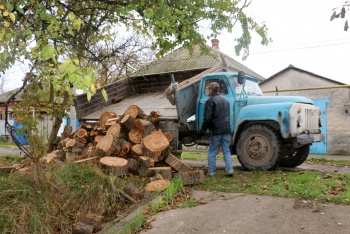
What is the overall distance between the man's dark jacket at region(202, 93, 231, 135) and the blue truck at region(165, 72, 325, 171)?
70cm

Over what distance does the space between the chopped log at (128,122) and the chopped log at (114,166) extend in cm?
95

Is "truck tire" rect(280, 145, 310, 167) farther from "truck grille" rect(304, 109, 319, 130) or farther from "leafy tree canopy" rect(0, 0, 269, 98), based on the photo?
"leafy tree canopy" rect(0, 0, 269, 98)

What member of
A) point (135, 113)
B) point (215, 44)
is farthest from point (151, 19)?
point (215, 44)

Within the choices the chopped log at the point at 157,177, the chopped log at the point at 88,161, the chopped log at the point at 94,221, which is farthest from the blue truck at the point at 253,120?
the chopped log at the point at 94,221

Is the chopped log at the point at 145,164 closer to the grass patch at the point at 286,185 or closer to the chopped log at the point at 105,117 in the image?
the grass patch at the point at 286,185

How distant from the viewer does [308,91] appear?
1346 centimetres

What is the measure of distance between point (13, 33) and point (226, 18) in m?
5.80

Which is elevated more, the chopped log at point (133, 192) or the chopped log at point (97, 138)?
the chopped log at point (97, 138)

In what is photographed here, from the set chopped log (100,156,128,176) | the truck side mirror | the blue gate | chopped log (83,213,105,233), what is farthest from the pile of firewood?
the blue gate

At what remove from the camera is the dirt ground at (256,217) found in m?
4.04

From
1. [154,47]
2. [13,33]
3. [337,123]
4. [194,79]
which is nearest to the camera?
[13,33]

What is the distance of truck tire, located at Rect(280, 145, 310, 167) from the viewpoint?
8086mm

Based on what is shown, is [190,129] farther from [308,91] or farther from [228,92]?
[308,91]

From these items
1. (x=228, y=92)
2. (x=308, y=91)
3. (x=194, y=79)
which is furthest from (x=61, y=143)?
(x=308, y=91)
